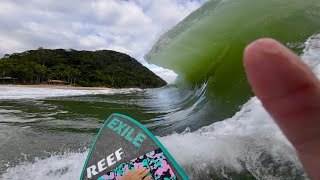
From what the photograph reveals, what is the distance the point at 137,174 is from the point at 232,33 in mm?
4341

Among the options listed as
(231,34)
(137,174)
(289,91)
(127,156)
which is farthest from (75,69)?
(289,91)

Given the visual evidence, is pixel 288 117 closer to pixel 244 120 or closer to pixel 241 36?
pixel 244 120

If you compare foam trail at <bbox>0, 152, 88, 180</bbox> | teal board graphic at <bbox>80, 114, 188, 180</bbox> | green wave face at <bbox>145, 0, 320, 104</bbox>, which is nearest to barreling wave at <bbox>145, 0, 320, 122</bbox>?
green wave face at <bbox>145, 0, 320, 104</bbox>

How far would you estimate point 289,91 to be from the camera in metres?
0.93

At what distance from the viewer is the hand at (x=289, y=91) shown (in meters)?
0.89

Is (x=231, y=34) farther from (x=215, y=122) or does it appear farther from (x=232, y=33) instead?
(x=215, y=122)

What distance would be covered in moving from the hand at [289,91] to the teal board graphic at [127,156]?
168 cm

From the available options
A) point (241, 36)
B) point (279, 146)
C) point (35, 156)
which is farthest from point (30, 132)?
point (241, 36)

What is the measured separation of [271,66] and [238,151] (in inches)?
82.2

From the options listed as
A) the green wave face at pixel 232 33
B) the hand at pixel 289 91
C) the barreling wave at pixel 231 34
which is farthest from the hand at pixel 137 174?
the green wave face at pixel 232 33

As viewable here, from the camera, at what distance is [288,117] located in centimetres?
97

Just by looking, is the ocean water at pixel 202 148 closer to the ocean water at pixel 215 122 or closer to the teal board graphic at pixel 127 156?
the ocean water at pixel 215 122

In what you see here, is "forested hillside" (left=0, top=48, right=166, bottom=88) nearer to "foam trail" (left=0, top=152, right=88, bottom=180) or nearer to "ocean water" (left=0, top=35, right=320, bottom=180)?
"ocean water" (left=0, top=35, right=320, bottom=180)

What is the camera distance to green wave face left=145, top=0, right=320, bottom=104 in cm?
522
